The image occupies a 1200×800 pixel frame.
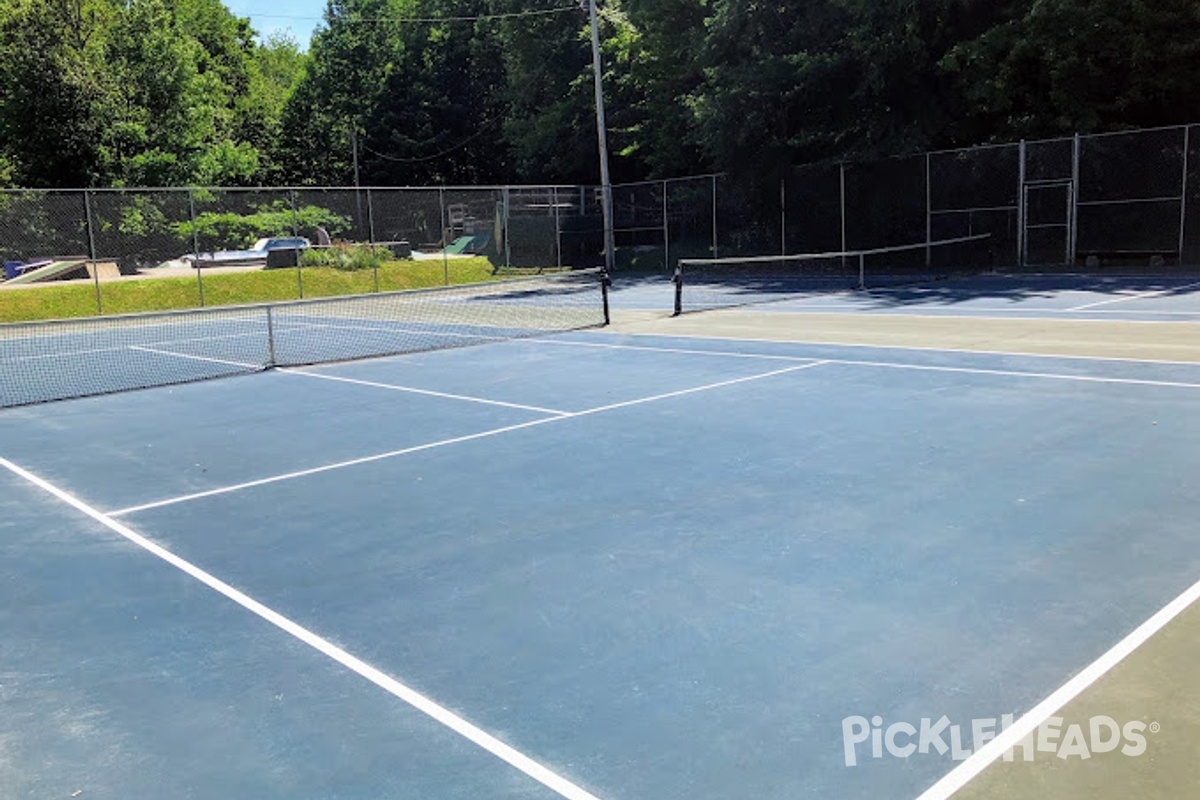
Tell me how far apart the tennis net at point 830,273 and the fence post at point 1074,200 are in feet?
7.16

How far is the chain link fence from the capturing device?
24.9 m

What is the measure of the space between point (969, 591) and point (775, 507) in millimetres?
1749

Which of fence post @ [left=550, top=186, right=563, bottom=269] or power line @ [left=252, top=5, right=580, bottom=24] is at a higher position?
power line @ [left=252, top=5, right=580, bottom=24]

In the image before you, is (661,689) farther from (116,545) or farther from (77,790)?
(116,545)

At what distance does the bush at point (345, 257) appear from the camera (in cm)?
3225

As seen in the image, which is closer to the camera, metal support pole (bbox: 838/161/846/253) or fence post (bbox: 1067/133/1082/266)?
fence post (bbox: 1067/133/1082/266)

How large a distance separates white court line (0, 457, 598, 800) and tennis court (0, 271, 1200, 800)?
0.7 inches

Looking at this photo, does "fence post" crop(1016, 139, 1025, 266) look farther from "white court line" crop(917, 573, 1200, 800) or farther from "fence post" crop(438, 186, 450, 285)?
"white court line" crop(917, 573, 1200, 800)

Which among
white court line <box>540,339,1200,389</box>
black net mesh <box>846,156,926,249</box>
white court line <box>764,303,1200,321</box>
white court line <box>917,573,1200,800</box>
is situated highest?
black net mesh <box>846,156,926,249</box>

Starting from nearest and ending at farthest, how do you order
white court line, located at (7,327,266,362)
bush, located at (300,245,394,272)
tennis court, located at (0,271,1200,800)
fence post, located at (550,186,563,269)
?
1. tennis court, located at (0,271,1200,800)
2. white court line, located at (7,327,266,362)
3. bush, located at (300,245,394,272)
4. fence post, located at (550,186,563,269)

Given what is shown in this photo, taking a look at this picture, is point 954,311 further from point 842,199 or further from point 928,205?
point 842,199

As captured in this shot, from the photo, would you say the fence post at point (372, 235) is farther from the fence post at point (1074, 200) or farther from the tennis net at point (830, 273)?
the fence post at point (1074, 200)

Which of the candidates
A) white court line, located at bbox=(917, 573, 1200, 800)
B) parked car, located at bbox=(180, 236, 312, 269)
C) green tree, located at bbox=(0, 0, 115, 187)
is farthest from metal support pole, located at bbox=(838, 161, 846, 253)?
green tree, located at bbox=(0, 0, 115, 187)

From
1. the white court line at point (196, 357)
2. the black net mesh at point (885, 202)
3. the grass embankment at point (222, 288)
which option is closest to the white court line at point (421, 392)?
the white court line at point (196, 357)
